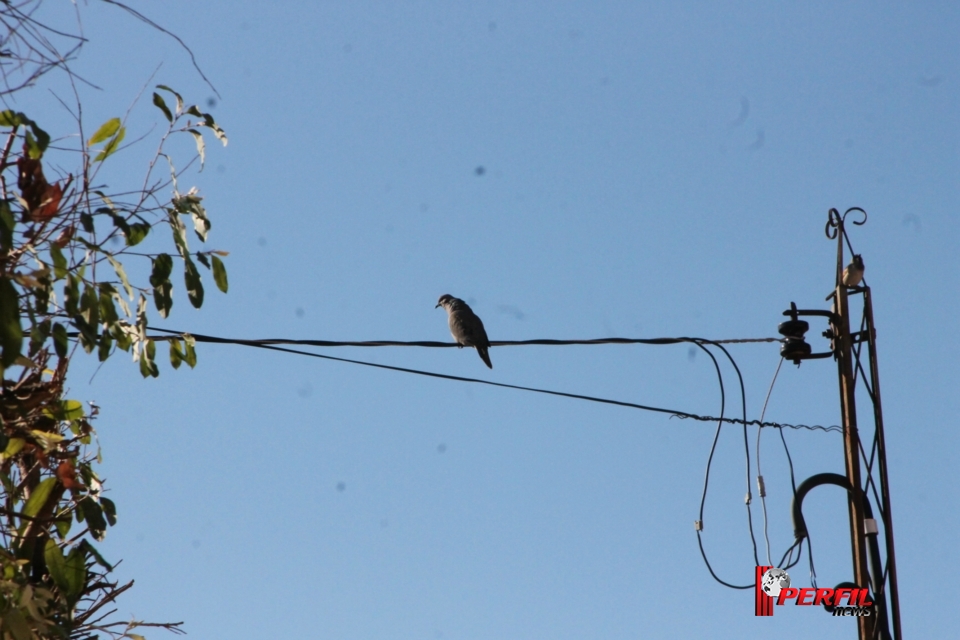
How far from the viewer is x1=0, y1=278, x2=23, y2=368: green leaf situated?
2809 millimetres

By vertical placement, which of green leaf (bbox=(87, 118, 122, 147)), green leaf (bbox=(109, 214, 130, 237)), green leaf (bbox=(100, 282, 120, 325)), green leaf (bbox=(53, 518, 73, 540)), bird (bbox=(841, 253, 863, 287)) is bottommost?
green leaf (bbox=(53, 518, 73, 540))

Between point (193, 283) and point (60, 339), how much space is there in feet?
1.59

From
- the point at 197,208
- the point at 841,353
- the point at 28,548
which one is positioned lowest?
the point at 28,548

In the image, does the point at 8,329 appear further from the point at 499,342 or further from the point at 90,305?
the point at 499,342

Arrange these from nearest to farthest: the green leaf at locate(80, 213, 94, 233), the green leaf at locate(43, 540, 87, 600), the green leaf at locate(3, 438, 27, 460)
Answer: the green leaf at locate(80, 213, 94, 233), the green leaf at locate(3, 438, 27, 460), the green leaf at locate(43, 540, 87, 600)

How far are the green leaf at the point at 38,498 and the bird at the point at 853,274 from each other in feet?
17.7

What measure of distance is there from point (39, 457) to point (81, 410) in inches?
14.7

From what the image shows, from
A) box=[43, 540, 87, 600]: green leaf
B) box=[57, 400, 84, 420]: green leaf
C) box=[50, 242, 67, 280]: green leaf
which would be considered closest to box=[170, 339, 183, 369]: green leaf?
box=[57, 400, 84, 420]: green leaf

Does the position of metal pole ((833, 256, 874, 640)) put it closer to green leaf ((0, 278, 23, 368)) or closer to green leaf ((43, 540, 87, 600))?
green leaf ((43, 540, 87, 600))

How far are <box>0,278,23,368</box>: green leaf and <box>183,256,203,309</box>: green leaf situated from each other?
91 centimetres

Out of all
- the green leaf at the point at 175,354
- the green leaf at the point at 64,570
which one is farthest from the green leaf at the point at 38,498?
the green leaf at the point at 175,354

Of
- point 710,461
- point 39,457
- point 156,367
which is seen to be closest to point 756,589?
point 710,461

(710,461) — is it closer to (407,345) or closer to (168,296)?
(407,345)

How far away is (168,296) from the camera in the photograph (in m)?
3.88
